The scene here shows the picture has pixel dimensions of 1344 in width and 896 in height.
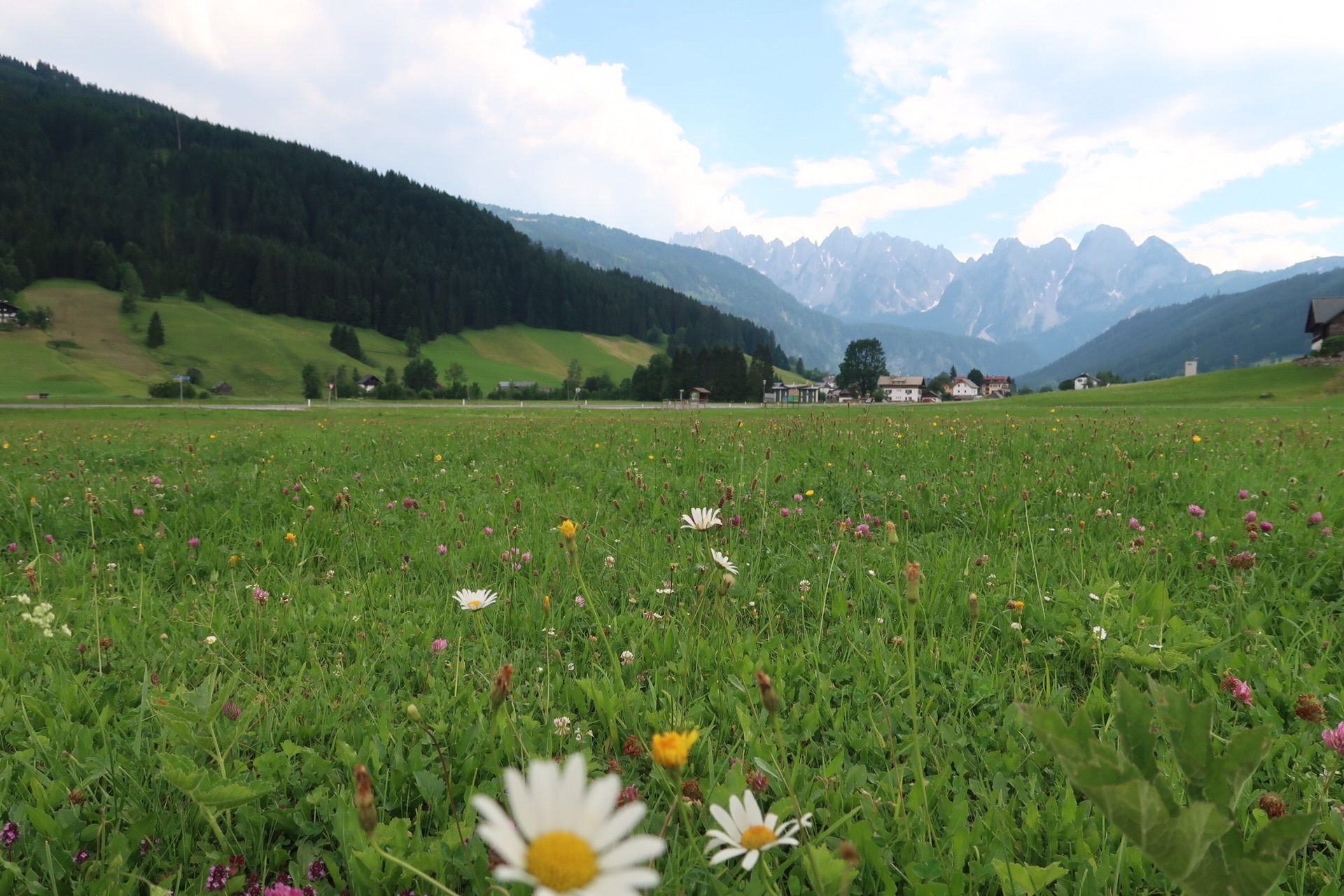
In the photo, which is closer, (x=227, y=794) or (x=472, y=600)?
(x=227, y=794)

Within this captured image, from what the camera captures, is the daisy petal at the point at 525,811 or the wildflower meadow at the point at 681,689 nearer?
the daisy petal at the point at 525,811

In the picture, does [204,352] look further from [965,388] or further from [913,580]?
[965,388]

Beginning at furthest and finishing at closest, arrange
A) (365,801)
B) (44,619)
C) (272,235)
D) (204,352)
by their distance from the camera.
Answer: (272,235)
(204,352)
(44,619)
(365,801)

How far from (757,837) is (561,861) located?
56 cm

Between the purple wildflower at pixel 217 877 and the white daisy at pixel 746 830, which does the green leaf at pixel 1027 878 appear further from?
the purple wildflower at pixel 217 877

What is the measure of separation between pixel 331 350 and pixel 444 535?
123 metres

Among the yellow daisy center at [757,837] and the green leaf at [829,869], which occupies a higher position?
the yellow daisy center at [757,837]

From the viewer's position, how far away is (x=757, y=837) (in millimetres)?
1129

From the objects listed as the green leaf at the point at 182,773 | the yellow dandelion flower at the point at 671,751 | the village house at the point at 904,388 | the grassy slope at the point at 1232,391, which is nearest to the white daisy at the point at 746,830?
the yellow dandelion flower at the point at 671,751

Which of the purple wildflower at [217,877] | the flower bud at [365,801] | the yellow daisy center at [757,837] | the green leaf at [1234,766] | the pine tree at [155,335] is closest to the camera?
the green leaf at [1234,766]

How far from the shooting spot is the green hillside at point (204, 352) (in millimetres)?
77625

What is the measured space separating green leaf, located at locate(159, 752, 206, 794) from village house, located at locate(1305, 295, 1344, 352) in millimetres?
95733

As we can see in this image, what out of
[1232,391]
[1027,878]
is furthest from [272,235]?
[1027,878]

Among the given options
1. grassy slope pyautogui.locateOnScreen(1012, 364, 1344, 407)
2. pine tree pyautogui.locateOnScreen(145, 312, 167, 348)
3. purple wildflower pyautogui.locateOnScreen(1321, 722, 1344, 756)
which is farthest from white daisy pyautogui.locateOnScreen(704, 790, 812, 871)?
pine tree pyautogui.locateOnScreen(145, 312, 167, 348)
